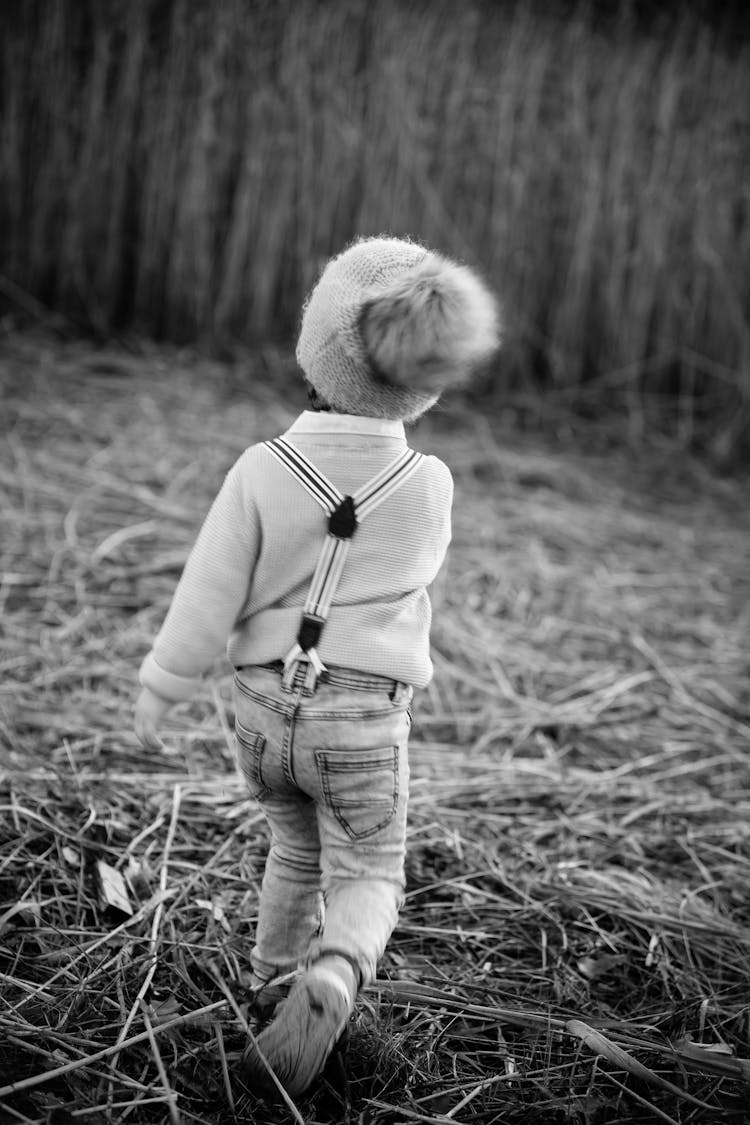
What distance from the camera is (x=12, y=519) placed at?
2578 mm

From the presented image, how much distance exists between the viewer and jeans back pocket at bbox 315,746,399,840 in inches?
45.0

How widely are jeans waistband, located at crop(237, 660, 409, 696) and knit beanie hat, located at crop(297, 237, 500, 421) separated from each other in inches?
11.3

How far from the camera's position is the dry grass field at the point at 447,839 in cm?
117

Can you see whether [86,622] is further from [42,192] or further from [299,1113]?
[42,192]

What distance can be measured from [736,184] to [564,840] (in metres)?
3.42

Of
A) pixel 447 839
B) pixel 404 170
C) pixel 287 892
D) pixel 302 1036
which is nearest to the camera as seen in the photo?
pixel 302 1036

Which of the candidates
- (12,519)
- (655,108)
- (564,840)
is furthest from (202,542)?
(655,108)

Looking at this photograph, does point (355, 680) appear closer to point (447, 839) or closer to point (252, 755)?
point (252, 755)

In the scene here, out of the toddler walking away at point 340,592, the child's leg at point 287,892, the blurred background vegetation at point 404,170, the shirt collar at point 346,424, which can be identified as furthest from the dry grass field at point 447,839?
the blurred background vegetation at point 404,170

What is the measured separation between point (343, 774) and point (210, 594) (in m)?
0.25

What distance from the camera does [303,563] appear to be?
115 centimetres

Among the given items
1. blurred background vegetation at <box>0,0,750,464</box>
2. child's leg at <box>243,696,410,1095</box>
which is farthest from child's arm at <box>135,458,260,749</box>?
blurred background vegetation at <box>0,0,750,464</box>

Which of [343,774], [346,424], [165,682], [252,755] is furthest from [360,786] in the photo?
[346,424]

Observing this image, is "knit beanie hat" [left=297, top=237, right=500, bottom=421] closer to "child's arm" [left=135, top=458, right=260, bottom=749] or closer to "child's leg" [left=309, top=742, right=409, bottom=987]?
"child's arm" [left=135, top=458, right=260, bottom=749]
